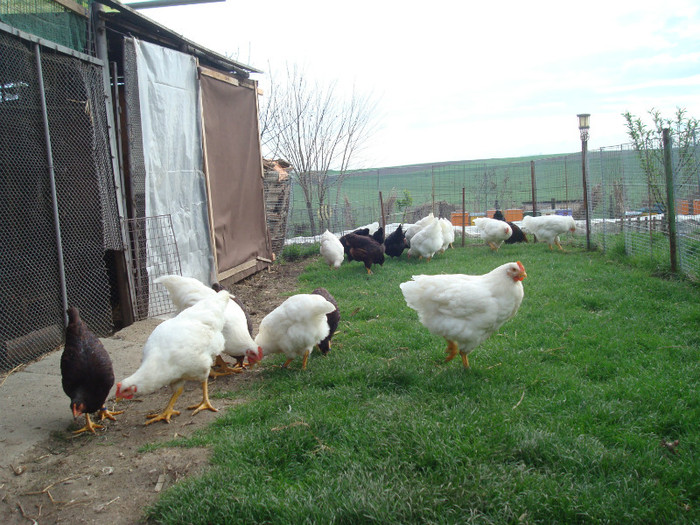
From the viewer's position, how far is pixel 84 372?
11.3 ft

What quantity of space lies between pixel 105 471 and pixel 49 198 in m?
2.98

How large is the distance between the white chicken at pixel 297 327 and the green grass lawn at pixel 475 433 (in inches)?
8.2

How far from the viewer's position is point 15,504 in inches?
103

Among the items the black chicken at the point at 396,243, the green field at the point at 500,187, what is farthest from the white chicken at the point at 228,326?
the green field at the point at 500,187

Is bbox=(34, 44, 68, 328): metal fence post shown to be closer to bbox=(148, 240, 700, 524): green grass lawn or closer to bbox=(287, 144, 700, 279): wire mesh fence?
bbox=(148, 240, 700, 524): green grass lawn

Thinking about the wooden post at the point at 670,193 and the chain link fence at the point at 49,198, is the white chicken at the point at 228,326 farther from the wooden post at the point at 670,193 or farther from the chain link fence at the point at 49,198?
the wooden post at the point at 670,193

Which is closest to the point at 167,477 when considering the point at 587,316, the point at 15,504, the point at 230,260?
the point at 15,504

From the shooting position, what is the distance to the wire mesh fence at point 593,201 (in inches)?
259

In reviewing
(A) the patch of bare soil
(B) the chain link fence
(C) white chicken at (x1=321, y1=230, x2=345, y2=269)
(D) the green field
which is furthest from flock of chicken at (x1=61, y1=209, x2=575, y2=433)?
(D) the green field

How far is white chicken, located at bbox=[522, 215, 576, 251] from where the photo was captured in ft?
34.9

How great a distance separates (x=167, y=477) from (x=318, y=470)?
89cm

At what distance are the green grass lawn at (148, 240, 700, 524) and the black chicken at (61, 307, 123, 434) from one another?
0.77 meters

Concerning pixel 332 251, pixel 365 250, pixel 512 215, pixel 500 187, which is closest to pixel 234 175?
pixel 332 251

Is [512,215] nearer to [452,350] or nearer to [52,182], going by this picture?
[452,350]
